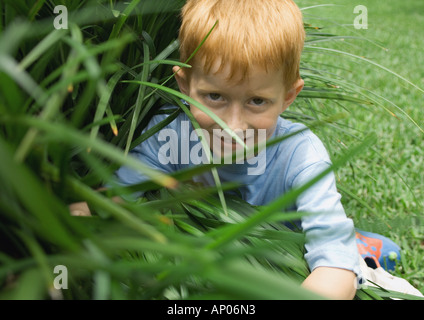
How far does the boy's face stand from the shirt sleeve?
147mm

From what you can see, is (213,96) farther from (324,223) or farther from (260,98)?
(324,223)

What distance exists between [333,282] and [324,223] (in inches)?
5.4

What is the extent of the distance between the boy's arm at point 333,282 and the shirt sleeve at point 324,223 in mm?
13

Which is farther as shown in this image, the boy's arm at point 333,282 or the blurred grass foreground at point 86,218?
the boy's arm at point 333,282

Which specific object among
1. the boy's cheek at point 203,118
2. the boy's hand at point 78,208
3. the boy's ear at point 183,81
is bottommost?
the boy's hand at point 78,208

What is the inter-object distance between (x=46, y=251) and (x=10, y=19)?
47 cm

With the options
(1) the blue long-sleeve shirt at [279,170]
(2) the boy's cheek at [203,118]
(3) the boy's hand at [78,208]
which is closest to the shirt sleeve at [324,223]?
(1) the blue long-sleeve shirt at [279,170]

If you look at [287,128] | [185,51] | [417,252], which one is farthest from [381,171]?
[185,51]

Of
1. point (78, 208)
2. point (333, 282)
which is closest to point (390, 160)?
point (333, 282)

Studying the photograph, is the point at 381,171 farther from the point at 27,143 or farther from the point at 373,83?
the point at 27,143

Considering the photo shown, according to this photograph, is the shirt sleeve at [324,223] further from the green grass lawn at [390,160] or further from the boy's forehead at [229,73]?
the boy's forehead at [229,73]

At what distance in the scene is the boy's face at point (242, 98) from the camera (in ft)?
4.05

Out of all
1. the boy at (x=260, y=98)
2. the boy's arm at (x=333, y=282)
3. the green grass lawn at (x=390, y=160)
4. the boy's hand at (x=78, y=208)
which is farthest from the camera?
the green grass lawn at (x=390, y=160)

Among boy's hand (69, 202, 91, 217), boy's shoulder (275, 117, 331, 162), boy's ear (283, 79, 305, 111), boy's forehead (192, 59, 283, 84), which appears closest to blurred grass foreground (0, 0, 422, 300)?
boy's hand (69, 202, 91, 217)
